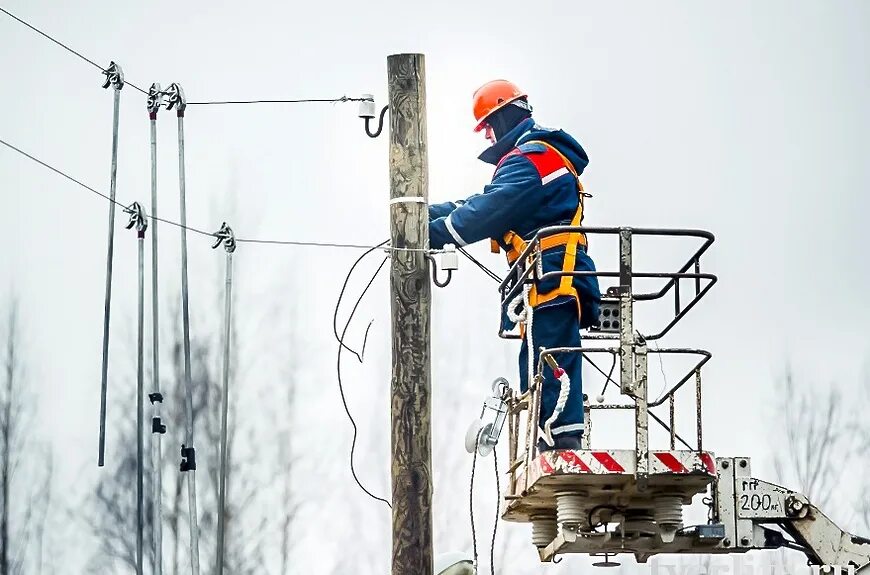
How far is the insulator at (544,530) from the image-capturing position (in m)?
13.8

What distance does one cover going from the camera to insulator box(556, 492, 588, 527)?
41.0ft

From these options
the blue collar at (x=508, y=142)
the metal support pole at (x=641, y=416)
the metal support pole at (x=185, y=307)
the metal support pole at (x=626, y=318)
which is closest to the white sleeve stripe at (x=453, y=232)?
the blue collar at (x=508, y=142)

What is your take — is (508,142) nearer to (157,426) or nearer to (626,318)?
(626,318)

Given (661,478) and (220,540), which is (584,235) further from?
(220,540)

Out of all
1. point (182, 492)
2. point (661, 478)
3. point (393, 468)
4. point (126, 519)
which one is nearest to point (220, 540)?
point (393, 468)

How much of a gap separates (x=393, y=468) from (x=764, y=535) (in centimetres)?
281

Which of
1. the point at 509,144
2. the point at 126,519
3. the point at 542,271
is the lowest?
the point at 126,519

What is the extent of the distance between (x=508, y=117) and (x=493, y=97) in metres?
0.19

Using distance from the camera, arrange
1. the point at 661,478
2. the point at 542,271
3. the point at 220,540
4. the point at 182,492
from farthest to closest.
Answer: the point at 182,492 → the point at 220,540 → the point at 542,271 → the point at 661,478

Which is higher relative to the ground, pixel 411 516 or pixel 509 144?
pixel 509 144

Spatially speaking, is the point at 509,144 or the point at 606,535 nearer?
the point at 606,535

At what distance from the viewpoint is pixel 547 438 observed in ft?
41.0

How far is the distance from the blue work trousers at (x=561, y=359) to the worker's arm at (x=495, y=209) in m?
0.72

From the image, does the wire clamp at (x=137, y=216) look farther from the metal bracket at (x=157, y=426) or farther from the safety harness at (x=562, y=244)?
the safety harness at (x=562, y=244)
